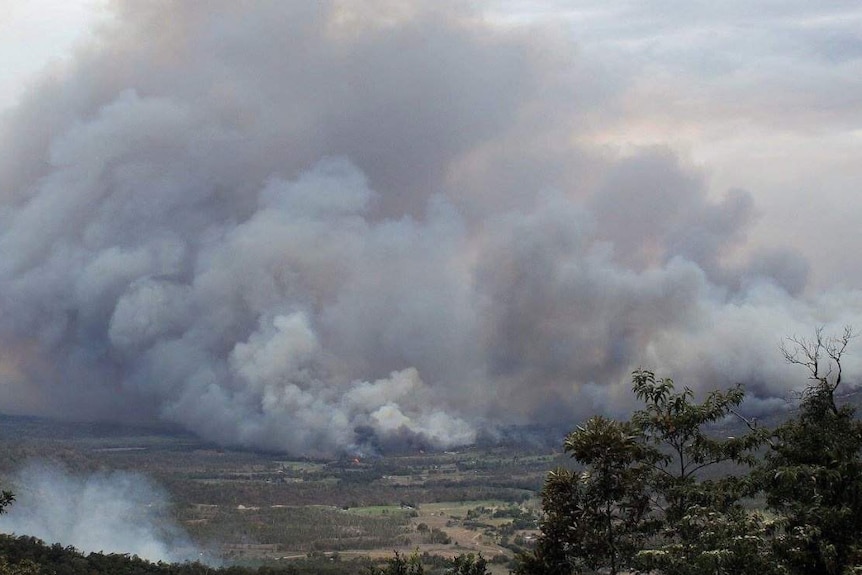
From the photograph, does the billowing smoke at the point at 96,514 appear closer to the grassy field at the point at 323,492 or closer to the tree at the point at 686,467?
the grassy field at the point at 323,492

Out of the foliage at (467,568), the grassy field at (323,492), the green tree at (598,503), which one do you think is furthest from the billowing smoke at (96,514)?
the green tree at (598,503)

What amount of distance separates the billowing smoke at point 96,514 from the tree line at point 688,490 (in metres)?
49.2

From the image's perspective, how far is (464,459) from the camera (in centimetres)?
Answer: 12875

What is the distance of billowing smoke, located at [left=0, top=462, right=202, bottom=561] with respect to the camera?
2702 inches

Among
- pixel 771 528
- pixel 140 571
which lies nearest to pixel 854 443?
pixel 771 528

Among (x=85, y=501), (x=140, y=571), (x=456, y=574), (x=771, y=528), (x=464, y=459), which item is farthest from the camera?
(x=464, y=459)

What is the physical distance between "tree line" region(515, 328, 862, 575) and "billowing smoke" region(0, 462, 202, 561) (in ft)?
161

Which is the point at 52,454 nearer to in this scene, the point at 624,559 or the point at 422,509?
the point at 422,509

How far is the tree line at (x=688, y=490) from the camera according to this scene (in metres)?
19.8

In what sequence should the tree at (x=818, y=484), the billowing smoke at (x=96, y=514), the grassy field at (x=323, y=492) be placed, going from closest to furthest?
the tree at (x=818, y=484) < the billowing smoke at (x=96, y=514) < the grassy field at (x=323, y=492)

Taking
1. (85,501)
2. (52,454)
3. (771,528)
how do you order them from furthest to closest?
(52,454) → (85,501) → (771,528)

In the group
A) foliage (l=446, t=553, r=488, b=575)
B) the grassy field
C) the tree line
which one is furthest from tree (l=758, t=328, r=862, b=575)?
the grassy field

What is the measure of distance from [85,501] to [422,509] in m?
31.6

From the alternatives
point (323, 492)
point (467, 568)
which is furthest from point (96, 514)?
point (467, 568)
